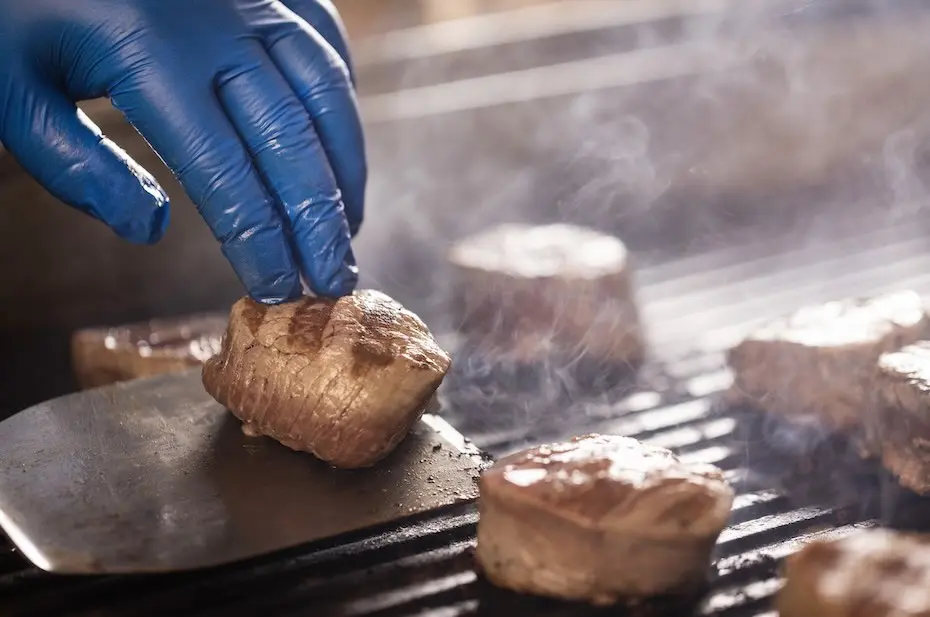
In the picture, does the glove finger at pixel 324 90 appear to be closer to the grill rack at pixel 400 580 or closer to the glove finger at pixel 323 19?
the glove finger at pixel 323 19

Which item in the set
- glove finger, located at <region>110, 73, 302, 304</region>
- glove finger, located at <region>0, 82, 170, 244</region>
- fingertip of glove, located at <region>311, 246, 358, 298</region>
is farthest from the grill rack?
glove finger, located at <region>0, 82, 170, 244</region>

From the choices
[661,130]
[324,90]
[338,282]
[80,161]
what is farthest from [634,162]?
[80,161]

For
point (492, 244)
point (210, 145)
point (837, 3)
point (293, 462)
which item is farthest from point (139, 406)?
point (837, 3)

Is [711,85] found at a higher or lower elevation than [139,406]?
higher

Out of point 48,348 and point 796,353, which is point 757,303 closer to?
point 796,353

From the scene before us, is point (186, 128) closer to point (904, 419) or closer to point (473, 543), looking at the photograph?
point (473, 543)

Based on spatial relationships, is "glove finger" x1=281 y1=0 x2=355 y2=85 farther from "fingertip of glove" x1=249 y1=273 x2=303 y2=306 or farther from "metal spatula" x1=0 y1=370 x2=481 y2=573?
"metal spatula" x1=0 y1=370 x2=481 y2=573

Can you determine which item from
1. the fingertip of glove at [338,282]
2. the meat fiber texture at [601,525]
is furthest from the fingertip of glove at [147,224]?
the meat fiber texture at [601,525]
